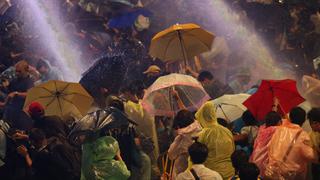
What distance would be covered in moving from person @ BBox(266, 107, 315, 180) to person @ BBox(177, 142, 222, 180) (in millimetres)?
1058

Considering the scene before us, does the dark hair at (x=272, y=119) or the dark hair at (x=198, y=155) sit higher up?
the dark hair at (x=198, y=155)

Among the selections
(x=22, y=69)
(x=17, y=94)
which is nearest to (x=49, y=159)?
(x=17, y=94)

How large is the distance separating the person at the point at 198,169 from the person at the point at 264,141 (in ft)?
3.42

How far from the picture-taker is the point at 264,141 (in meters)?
8.70

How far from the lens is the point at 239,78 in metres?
15.1

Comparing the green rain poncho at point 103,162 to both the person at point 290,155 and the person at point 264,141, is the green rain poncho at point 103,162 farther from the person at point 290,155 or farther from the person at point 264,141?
the person at point 290,155

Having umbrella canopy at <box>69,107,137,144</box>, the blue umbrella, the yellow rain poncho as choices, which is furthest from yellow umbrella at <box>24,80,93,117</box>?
the blue umbrella

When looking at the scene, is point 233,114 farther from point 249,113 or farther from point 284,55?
point 284,55

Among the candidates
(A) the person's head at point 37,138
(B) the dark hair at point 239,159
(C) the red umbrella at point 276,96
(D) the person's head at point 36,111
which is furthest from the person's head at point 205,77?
(B) the dark hair at point 239,159

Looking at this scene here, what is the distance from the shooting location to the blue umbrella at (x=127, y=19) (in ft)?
56.6

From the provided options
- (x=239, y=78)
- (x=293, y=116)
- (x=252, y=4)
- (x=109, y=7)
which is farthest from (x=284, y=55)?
(x=293, y=116)

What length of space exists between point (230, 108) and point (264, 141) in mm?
1860

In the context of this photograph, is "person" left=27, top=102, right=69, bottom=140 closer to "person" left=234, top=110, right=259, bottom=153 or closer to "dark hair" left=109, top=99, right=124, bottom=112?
"dark hair" left=109, top=99, right=124, bottom=112

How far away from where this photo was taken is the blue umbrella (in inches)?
680
